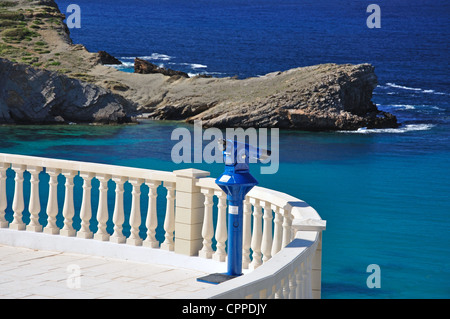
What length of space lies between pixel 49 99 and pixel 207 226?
110 ft

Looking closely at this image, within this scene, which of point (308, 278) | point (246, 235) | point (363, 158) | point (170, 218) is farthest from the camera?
point (363, 158)

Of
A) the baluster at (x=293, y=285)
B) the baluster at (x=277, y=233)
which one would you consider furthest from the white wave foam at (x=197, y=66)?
the baluster at (x=293, y=285)

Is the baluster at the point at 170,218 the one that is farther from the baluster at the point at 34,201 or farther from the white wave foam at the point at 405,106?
the white wave foam at the point at 405,106

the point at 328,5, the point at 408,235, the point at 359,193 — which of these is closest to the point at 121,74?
the point at 359,193

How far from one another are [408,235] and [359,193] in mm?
6397

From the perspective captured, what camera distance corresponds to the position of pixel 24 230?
961 cm

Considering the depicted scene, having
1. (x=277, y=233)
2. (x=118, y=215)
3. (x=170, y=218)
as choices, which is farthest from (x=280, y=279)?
(x=118, y=215)

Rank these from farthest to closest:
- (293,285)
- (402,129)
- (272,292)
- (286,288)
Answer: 1. (402,129)
2. (293,285)
3. (286,288)
4. (272,292)

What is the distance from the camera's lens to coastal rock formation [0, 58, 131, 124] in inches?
1567

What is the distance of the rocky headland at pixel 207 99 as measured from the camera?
40281 millimetres

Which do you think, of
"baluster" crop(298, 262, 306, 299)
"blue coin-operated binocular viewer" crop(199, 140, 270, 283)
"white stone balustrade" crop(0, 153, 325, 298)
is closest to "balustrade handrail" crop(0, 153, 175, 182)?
"white stone balustrade" crop(0, 153, 325, 298)

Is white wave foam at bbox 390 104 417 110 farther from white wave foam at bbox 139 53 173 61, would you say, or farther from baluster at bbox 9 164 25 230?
baluster at bbox 9 164 25 230

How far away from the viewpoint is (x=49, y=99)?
40656 millimetres

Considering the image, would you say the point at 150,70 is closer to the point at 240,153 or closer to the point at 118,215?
the point at 118,215
